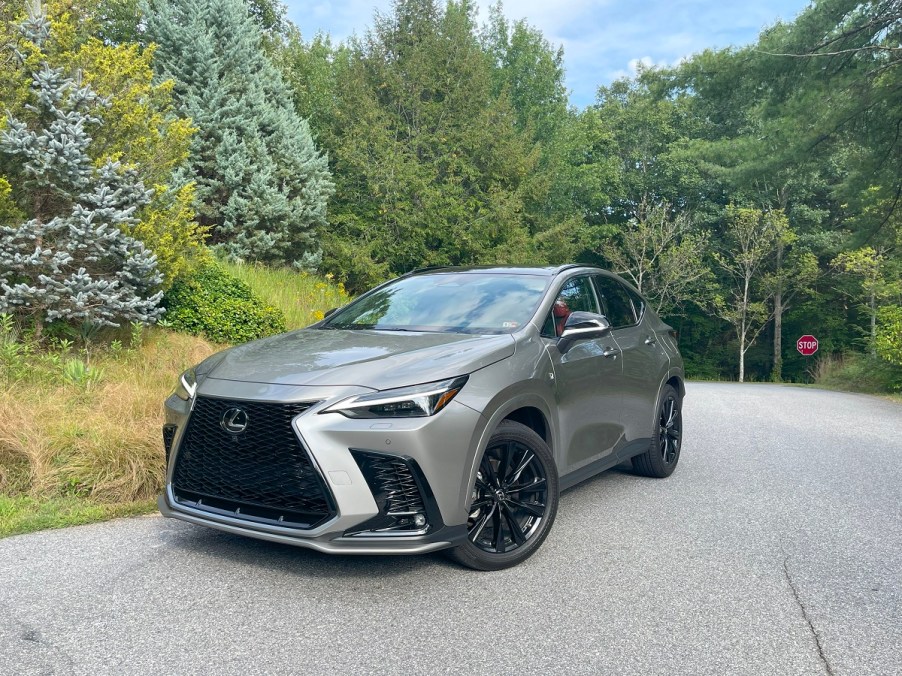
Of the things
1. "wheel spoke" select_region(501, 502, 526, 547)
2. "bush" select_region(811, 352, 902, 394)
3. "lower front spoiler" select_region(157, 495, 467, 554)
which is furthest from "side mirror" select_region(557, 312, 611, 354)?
"bush" select_region(811, 352, 902, 394)

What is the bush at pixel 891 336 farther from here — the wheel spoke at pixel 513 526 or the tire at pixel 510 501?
the wheel spoke at pixel 513 526

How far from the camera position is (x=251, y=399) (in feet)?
11.9

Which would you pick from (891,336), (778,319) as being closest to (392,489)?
(891,336)

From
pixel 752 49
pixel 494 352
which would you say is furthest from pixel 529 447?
pixel 752 49

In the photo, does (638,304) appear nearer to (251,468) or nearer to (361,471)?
(361,471)

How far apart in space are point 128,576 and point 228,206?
482 inches

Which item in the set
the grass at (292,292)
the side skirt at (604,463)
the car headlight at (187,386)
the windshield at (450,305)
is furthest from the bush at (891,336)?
the car headlight at (187,386)

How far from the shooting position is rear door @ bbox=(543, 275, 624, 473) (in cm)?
461

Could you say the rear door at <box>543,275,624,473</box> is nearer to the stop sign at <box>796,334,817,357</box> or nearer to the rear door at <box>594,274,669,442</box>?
the rear door at <box>594,274,669,442</box>

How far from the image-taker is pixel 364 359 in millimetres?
3896

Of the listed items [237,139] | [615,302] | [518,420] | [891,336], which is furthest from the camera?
[891,336]

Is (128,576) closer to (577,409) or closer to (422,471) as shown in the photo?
(422,471)

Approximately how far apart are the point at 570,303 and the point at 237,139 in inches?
501

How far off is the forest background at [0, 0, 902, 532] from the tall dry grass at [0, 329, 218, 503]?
0.9 inches
